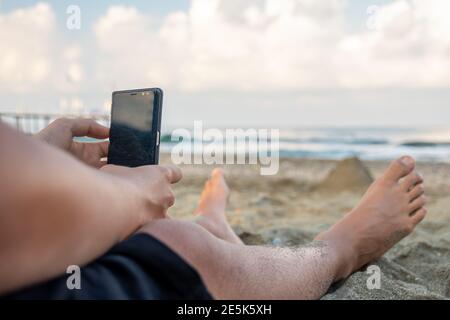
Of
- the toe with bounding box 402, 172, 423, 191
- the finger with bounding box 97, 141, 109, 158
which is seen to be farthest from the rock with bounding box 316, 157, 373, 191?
the finger with bounding box 97, 141, 109, 158

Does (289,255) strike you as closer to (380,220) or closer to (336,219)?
(380,220)

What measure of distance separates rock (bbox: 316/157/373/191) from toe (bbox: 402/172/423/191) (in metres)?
2.06

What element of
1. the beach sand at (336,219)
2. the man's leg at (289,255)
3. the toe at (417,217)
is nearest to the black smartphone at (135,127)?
the man's leg at (289,255)

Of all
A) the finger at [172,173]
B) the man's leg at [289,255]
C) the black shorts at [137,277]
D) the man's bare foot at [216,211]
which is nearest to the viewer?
the black shorts at [137,277]

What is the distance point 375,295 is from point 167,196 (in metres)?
0.75

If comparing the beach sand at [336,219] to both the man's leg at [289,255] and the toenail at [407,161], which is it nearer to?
the man's leg at [289,255]

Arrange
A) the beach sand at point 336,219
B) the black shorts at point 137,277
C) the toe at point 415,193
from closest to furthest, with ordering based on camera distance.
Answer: the black shorts at point 137,277, the beach sand at point 336,219, the toe at point 415,193

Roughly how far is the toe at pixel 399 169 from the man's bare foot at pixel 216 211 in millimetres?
721

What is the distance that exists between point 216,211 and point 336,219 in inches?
36.2

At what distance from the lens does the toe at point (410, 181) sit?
7.15ft

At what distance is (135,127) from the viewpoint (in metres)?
1.39

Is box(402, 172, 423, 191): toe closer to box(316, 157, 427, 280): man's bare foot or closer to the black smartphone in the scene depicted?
box(316, 157, 427, 280): man's bare foot

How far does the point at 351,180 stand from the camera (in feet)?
14.3

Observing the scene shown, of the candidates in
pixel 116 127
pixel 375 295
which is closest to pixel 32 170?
pixel 116 127
